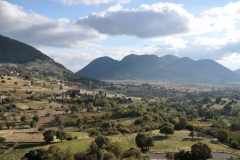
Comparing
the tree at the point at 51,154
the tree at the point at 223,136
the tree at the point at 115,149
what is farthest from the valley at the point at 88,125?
the tree at the point at 51,154

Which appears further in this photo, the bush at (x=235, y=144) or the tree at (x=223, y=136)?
the tree at (x=223, y=136)

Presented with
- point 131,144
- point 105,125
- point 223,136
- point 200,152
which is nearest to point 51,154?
point 131,144

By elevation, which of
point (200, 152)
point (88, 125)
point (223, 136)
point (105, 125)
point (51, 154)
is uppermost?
point (51, 154)

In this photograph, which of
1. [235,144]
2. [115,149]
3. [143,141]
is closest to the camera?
[115,149]

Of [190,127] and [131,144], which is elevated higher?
[190,127]

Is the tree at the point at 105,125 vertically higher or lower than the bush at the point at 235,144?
higher

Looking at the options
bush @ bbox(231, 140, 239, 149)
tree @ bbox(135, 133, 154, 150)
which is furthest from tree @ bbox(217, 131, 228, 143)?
tree @ bbox(135, 133, 154, 150)

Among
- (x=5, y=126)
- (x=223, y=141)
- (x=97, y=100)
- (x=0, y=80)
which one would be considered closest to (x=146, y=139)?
(x=223, y=141)

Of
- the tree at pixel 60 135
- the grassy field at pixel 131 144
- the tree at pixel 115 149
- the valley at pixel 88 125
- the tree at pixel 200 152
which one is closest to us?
the tree at pixel 115 149

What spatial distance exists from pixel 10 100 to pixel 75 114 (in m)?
34.4

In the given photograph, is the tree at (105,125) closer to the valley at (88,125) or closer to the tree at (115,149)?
the valley at (88,125)

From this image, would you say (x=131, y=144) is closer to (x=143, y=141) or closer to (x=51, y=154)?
(x=143, y=141)

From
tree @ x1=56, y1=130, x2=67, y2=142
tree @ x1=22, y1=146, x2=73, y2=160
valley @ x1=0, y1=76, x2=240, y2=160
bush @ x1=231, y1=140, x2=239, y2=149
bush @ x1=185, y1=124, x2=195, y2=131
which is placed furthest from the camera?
bush @ x1=185, y1=124, x2=195, y2=131

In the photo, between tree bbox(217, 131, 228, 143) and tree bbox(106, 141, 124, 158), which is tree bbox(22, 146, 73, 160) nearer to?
tree bbox(106, 141, 124, 158)
